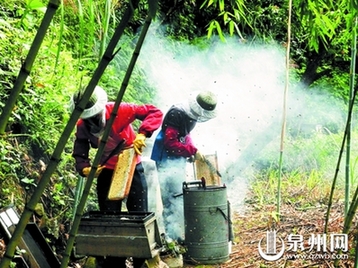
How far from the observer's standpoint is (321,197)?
3285mm

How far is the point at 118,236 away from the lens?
1.94 m

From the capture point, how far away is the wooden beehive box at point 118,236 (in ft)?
6.27

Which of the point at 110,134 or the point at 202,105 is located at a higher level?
the point at 202,105

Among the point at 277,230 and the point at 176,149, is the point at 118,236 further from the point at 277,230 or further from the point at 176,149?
the point at 277,230

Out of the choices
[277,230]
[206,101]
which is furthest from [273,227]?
[206,101]

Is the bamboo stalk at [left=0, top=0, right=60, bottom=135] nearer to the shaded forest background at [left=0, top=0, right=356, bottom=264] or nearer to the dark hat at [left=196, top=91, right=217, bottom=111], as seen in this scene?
the shaded forest background at [left=0, top=0, right=356, bottom=264]

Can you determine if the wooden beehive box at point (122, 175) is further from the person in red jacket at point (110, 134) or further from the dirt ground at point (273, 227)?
the dirt ground at point (273, 227)

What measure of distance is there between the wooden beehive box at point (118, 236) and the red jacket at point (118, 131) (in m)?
0.35

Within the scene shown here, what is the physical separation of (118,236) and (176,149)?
40.6 inches

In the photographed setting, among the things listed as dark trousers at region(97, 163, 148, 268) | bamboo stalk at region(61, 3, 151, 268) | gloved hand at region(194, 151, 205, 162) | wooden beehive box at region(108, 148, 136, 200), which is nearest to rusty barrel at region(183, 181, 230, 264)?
gloved hand at region(194, 151, 205, 162)

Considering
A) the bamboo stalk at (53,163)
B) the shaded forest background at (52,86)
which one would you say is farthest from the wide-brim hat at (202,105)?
the bamboo stalk at (53,163)

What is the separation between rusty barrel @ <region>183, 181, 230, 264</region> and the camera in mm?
2824

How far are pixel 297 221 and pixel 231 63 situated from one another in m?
1.57

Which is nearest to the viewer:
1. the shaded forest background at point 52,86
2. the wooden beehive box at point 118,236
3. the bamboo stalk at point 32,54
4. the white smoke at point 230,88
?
the bamboo stalk at point 32,54
